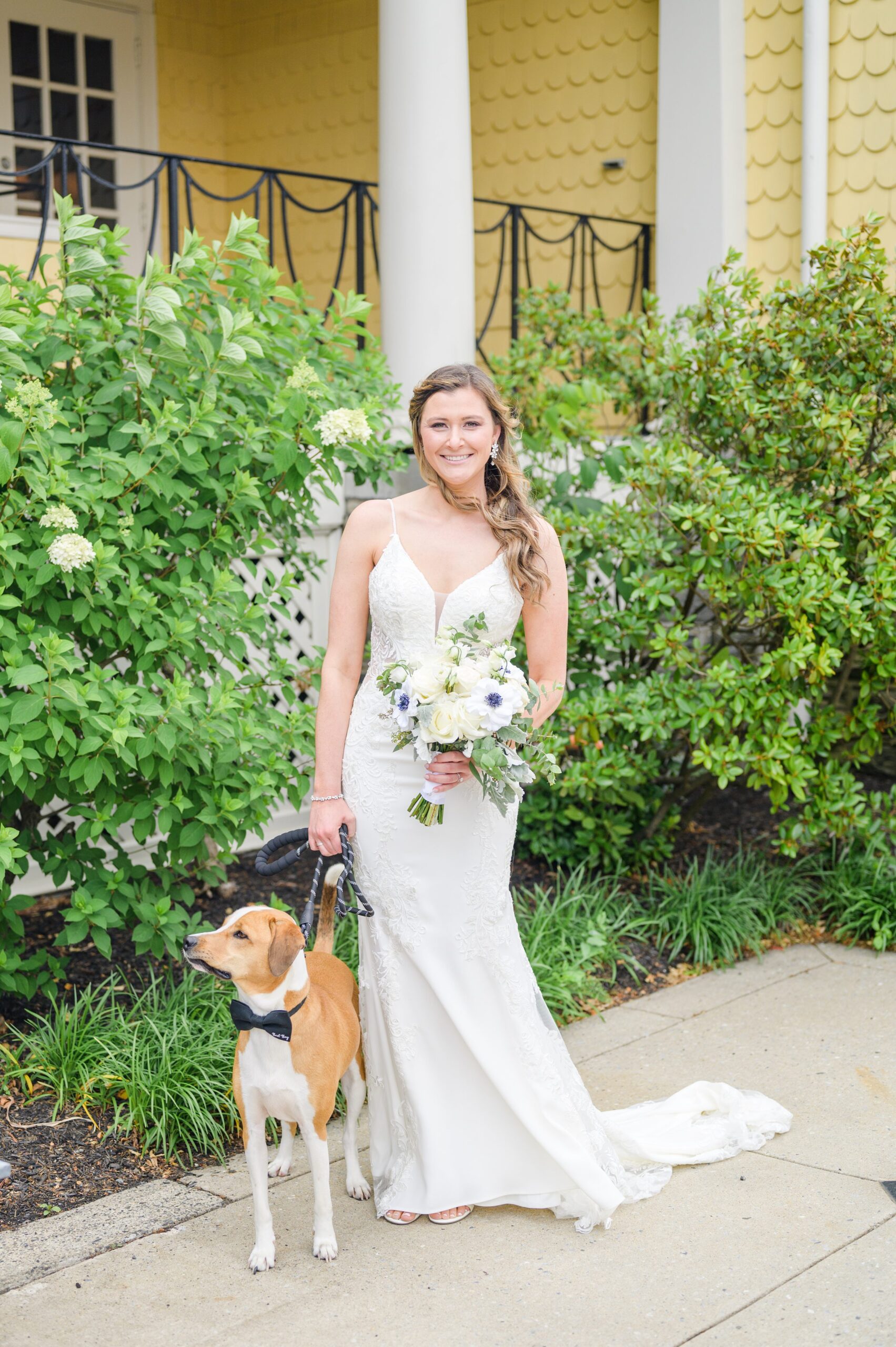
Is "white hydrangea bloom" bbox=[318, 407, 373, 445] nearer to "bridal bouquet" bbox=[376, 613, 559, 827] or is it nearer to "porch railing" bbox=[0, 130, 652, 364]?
"bridal bouquet" bbox=[376, 613, 559, 827]

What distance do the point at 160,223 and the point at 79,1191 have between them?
7.42 meters

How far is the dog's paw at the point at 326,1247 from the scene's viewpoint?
3.06 metres

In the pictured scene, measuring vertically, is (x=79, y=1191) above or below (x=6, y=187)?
Answer: below

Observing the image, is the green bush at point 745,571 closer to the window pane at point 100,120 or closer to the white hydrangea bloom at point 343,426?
the white hydrangea bloom at point 343,426

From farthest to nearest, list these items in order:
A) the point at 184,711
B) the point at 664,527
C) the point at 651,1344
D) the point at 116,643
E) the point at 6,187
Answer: the point at 6,187 → the point at 664,527 → the point at 116,643 → the point at 184,711 → the point at 651,1344

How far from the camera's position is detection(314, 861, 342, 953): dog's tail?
3.39 meters

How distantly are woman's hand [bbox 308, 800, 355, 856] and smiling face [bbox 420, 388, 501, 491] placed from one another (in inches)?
32.8

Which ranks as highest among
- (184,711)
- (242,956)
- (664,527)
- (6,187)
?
(6,187)

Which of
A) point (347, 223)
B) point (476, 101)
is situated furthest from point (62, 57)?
point (476, 101)

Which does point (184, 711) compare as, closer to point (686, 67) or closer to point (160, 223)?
point (686, 67)

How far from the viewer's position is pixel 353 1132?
3352mm

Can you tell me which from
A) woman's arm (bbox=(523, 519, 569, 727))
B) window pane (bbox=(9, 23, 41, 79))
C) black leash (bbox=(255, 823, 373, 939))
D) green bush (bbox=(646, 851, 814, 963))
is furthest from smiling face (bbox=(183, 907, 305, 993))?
window pane (bbox=(9, 23, 41, 79))

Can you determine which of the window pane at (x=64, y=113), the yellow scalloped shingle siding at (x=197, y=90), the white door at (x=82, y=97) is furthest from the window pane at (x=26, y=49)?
the yellow scalloped shingle siding at (x=197, y=90)

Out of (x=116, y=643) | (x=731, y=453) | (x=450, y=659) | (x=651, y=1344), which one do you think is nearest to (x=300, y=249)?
(x=731, y=453)
